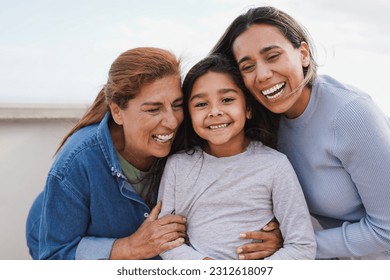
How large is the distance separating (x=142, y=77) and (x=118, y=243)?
0.52 m

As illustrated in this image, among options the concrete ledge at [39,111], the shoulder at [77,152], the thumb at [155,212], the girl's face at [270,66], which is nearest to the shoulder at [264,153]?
the girl's face at [270,66]

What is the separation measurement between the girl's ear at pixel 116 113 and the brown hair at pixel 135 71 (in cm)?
2

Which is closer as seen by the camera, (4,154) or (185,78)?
(185,78)

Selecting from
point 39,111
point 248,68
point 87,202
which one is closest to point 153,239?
point 87,202

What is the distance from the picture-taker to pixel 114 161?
1506 mm

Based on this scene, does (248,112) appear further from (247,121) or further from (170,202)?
(170,202)

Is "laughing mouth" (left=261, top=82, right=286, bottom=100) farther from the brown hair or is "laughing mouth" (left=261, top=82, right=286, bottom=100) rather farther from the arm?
the arm

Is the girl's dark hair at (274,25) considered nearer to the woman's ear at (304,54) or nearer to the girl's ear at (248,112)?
the woman's ear at (304,54)

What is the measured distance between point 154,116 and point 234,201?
0.36m

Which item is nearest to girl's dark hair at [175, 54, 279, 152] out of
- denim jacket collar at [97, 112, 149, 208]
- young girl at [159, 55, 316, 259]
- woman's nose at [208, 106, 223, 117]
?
young girl at [159, 55, 316, 259]

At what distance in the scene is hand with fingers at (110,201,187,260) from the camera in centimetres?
142

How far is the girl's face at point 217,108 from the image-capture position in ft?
4.66

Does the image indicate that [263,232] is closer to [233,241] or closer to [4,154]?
[233,241]
